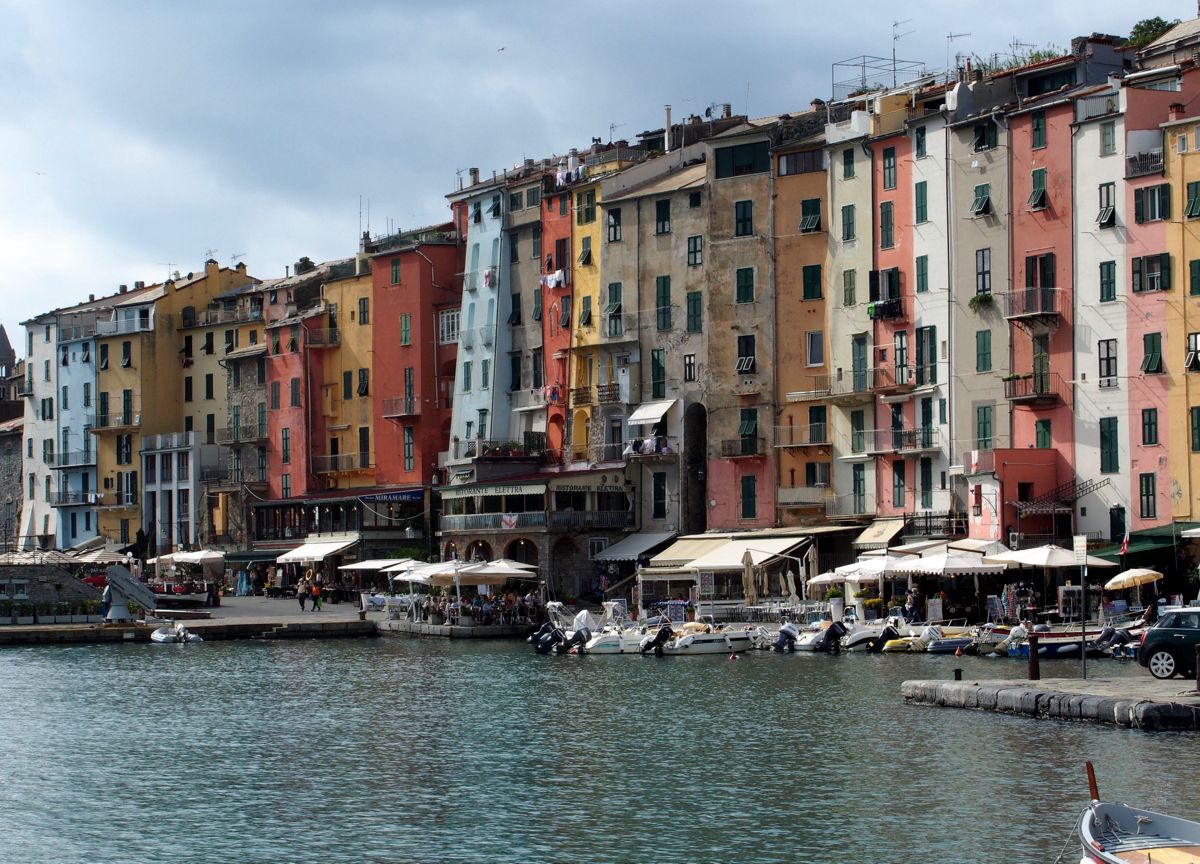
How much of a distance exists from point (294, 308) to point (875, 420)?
4530 cm

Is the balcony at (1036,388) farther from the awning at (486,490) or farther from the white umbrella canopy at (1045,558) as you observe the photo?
the awning at (486,490)

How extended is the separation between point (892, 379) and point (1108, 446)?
11.2 metres

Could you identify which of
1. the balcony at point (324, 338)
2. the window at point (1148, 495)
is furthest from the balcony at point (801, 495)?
the balcony at point (324, 338)

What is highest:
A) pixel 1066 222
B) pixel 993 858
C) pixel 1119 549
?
pixel 1066 222

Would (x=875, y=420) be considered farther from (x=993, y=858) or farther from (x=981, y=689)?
(x=993, y=858)

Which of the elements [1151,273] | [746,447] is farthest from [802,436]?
[1151,273]

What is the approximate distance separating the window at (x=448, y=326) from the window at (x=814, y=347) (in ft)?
81.3

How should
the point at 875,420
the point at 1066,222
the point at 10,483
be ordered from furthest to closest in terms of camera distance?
the point at 10,483 < the point at 875,420 < the point at 1066,222

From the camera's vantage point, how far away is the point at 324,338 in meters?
104

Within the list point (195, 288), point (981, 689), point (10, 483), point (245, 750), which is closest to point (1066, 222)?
point (981, 689)

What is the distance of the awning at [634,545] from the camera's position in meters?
80.5

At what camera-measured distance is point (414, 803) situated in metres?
31.8

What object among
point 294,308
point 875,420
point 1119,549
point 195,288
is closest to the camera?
point 1119,549

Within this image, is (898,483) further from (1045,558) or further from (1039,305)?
(1045,558)
